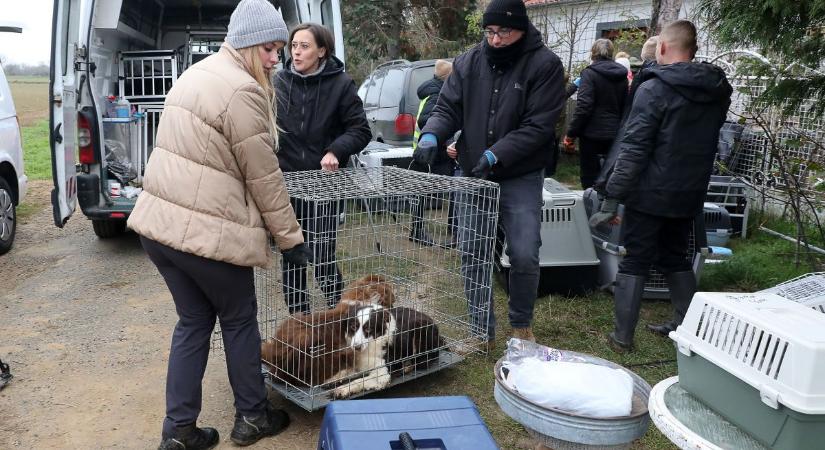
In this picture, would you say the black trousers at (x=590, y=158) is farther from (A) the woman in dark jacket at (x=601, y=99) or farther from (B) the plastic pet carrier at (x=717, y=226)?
(B) the plastic pet carrier at (x=717, y=226)

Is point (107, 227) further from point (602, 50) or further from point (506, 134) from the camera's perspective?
point (602, 50)

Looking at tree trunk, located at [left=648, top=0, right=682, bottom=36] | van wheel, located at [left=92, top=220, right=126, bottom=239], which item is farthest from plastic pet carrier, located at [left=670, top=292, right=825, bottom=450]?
van wheel, located at [left=92, top=220, right=126, bottom=239]

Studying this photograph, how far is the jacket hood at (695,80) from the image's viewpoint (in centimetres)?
349

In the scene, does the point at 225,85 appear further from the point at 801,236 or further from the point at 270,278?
the point at 801,236

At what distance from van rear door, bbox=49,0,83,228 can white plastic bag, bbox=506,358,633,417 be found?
14.3 feet

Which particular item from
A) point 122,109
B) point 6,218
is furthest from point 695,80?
point 6,218

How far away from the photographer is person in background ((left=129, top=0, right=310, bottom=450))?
2.48 m

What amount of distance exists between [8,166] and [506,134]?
5.05 meters

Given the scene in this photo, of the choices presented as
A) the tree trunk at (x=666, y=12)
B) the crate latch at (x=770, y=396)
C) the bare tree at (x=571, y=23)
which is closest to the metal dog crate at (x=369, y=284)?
the crate latch at (x=770, y=396)

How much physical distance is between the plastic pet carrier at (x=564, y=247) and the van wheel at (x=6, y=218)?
14.8 feet

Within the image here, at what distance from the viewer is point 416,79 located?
8344 millimetres

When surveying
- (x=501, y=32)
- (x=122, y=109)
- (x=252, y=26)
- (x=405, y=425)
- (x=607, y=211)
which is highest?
(x=501, y=32)

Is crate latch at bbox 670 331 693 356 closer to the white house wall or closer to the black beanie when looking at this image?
the black beanie

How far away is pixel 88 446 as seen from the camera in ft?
9.45
